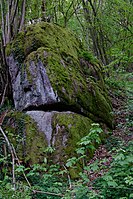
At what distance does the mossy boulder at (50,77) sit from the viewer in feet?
16.5

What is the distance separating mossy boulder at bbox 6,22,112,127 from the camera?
5023mm

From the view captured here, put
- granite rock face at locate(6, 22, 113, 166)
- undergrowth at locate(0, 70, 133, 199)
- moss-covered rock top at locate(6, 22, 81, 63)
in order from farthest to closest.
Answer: moss-covered rock top at locate(6, 22, 81, 63), granite rock face at locate(6, 22, 113, 166), undergrowth at locate(0, 70, 133, 199)

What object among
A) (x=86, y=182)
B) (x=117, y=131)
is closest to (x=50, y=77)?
(x=117, y=131)

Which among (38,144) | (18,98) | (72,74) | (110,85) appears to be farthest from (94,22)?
(38,144)

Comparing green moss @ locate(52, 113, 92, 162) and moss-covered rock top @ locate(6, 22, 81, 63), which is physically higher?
moss-covered rock top @ locate(6, 22, 81, 63)

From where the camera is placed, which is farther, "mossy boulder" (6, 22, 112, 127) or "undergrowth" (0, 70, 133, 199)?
"mossy boulder" (6, 22, 112, 127)

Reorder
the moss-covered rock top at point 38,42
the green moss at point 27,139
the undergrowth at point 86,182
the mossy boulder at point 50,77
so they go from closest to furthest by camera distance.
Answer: the undergrowth at point 86,182 < the green moss at point 27,139 < the mossy boulder at point 50,77 < the moss-covered rock top at point 38,42

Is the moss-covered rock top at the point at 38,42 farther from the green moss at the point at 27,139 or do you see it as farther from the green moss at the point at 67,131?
the green moss at the point at 67,131

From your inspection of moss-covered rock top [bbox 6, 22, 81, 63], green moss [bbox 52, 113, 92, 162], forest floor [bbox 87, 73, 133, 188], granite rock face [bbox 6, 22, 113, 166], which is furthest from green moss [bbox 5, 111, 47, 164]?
moss-covered rock top [bbox 6, 22, 81, 63]

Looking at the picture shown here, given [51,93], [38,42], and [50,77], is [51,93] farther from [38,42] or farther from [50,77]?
[38,42]

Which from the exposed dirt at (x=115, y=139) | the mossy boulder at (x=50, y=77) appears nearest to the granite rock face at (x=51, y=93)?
the mossy boulder at (x=50, y=77)

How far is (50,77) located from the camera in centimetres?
509

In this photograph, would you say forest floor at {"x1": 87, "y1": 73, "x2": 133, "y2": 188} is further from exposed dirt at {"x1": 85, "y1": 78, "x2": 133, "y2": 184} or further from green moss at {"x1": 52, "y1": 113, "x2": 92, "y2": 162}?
green moss at {"x1": 52, "y1": 113, "x2": 92, "y2": 162}

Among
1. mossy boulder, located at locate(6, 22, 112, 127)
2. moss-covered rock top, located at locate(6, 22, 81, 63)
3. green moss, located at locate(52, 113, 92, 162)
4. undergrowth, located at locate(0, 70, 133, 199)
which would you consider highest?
moss-covered rock top, located at locate(6, 22, 81, 63)
